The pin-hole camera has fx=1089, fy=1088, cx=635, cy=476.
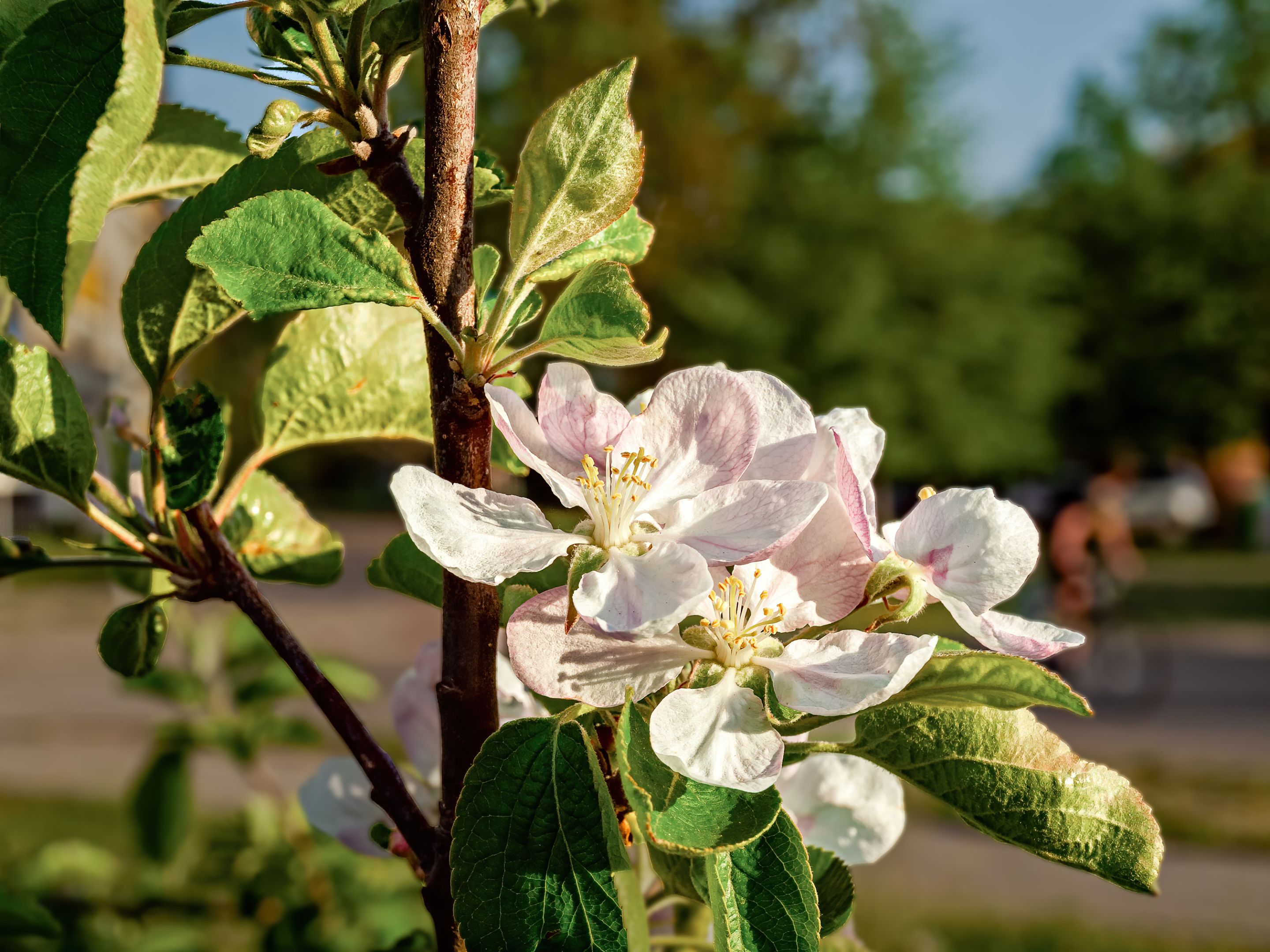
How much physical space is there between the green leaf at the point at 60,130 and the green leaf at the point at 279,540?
359 mm

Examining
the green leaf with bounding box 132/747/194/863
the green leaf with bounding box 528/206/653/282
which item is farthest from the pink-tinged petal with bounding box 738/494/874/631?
the green leaf with bounding box 132/747/194/863

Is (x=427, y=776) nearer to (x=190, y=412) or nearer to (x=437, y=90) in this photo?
(x=190, y=412)

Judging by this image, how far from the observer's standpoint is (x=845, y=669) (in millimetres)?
603

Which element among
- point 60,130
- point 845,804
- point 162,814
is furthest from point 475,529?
point 162,814

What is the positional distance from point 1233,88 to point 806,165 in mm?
13247

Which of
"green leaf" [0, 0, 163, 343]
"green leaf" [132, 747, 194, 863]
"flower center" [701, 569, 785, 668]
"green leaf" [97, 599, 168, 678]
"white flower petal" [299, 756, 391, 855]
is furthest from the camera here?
"green leaf" [132, 747, 194, 863]

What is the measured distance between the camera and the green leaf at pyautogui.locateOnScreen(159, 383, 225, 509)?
73 centimetres

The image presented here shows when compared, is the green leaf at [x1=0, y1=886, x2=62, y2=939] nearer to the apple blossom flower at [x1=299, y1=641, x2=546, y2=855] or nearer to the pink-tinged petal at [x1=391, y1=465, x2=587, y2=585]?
the apple blossom flower at [x1=299, y1=641, x2=546, y2=855]

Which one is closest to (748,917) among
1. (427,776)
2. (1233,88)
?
(427,776)

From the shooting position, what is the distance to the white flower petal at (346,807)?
0.95 meters

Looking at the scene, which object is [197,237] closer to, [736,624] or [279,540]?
[279,540]

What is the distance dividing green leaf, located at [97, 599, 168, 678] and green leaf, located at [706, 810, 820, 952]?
1.53 feet

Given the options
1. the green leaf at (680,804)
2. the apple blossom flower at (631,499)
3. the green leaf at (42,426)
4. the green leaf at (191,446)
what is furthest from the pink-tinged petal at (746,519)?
the green leaf at (42,426)

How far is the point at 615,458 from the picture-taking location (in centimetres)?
68
